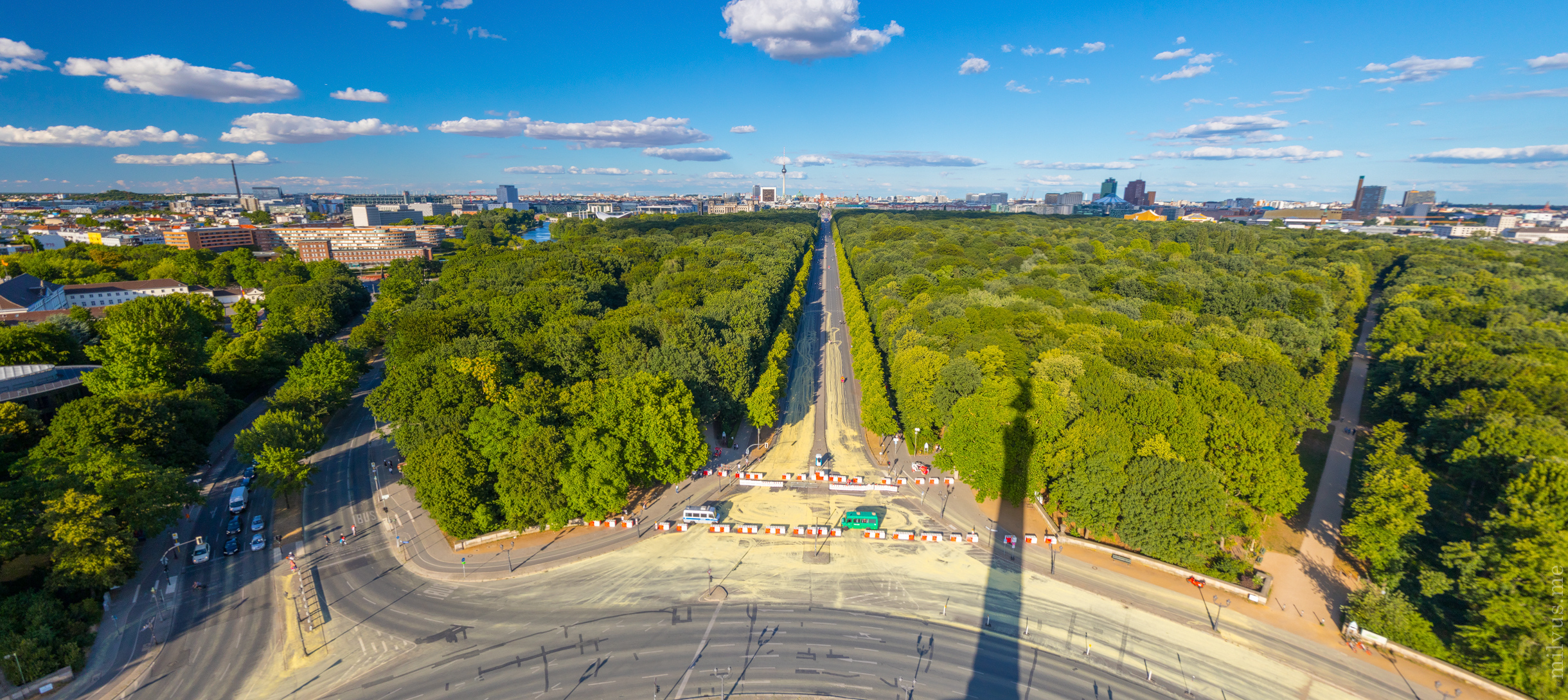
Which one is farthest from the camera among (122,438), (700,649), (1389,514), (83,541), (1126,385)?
(1126,385)

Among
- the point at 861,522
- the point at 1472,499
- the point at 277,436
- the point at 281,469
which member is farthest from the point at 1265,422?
the point at 277,436

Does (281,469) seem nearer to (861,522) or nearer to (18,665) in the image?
(18,665)

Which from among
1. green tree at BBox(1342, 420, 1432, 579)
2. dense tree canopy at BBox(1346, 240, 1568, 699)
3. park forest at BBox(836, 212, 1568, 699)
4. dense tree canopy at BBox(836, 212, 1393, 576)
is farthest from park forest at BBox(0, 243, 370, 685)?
green tree at BBox(1342, 420, 1432, 579)

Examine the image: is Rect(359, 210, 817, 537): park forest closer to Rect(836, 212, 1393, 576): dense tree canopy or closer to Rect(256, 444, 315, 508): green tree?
Rect(256, 444, 315, 508): green tree

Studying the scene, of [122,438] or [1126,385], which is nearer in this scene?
→ [122,438]

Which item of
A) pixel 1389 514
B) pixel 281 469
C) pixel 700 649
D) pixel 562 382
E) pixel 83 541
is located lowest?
pixel 700 649

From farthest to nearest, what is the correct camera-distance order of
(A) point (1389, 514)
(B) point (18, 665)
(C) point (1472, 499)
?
(C) point (1472, 499) → (A) point (1389, 514) → (B) point (18, 665)

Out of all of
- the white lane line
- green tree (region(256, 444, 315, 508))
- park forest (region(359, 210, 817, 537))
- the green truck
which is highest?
park forest (region(359, 210, 817, 537))
